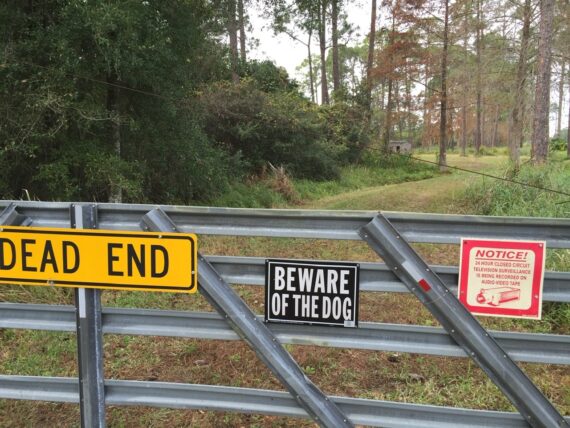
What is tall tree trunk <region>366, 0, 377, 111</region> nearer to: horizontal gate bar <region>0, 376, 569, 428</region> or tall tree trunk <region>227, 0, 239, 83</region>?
tall tree trunk <region>227, 0, 239, 83</region>

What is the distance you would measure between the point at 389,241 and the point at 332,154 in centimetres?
1917

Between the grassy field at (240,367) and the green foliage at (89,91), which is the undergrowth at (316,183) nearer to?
Result: the green foliage at (89,91)

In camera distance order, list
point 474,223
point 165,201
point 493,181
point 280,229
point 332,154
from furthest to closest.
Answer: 1. point 332,154
2. point 165,201
3. point 493,181
4. point 280,229
5. point 474,223

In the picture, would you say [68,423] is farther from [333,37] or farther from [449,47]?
[333,37]

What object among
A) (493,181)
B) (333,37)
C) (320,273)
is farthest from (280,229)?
(333,37)

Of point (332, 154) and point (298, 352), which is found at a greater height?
point (332, 154)

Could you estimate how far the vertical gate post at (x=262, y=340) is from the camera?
2391 mm

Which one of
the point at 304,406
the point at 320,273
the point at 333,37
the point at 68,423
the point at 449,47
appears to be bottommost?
the point at 68,423

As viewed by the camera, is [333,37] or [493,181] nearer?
[493,181]

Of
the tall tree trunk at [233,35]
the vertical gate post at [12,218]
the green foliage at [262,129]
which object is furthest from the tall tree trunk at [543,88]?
the vertical gate post at [12,218]

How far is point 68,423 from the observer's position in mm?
3143

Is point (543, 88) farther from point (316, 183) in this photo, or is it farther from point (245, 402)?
point (245, 402)

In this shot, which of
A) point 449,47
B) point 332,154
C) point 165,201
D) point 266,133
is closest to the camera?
point 165,201

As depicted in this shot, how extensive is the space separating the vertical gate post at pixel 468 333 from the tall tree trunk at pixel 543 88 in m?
11.3
